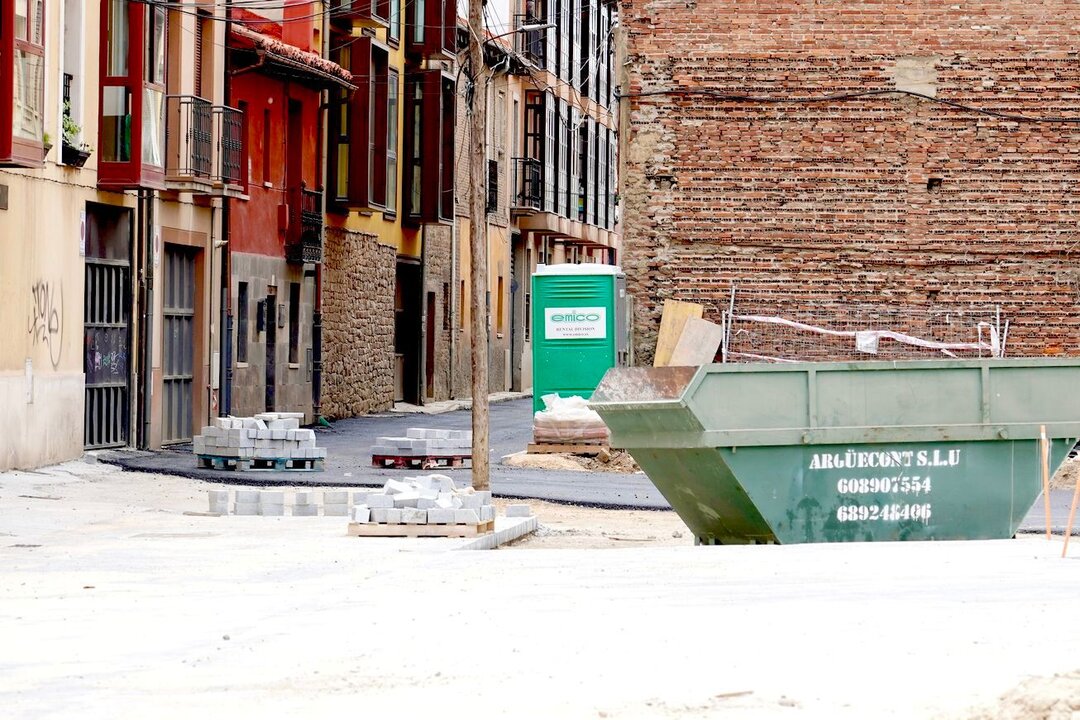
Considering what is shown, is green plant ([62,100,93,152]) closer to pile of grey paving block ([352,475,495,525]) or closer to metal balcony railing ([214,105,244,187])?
metal balcony railing ([214,105,244,187])

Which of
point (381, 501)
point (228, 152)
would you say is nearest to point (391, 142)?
point (228, 152)

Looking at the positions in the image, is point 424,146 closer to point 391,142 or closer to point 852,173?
point 391,142

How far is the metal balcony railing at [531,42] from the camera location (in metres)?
52.9

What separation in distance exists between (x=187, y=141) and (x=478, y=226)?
869 centimetres

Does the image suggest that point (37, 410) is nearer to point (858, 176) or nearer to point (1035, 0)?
point (858, 176)

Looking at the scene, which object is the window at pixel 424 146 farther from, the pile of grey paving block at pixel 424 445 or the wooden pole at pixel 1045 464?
the wooden pole at pixel 1045 464

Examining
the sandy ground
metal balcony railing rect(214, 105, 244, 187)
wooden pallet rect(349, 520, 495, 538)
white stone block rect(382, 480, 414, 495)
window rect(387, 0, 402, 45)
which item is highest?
window rect(387, 0, 402, 45)

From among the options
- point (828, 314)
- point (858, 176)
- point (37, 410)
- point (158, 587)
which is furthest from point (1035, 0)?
point (158, 587)

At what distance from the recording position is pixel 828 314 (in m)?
26.8

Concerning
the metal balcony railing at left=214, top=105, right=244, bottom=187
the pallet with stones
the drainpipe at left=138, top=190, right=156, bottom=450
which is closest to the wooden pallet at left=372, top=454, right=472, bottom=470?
the pallet with stones

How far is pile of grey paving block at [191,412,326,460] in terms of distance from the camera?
23984 millimetres

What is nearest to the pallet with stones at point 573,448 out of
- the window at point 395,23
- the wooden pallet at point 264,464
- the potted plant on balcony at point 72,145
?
the wooden pallet at point 264,464

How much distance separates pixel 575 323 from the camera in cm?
2878

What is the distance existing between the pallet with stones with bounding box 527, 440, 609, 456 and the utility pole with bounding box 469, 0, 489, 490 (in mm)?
5961
